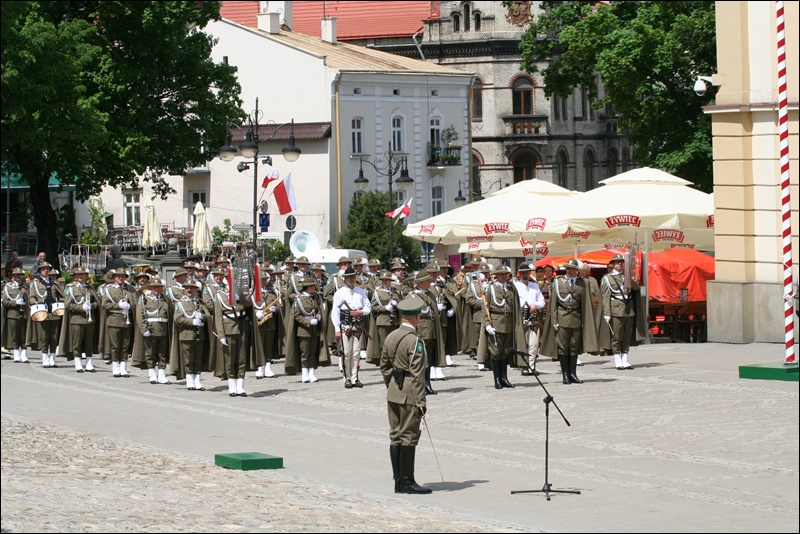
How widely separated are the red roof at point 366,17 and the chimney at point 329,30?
2.91ft

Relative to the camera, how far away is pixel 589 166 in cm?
8356

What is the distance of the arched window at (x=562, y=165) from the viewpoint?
3196 inches

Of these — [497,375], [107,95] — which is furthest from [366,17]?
[497,375]

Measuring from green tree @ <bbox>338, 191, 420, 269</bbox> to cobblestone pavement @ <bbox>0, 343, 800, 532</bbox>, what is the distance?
118 ft

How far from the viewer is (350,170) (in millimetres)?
65438

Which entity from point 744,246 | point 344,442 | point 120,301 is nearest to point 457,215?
point 744,246

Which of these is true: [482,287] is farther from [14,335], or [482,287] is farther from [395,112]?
[395,112]

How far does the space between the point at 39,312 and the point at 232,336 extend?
6.36 m

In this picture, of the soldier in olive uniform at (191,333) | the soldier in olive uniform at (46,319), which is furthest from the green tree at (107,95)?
the soldier in olive uniform at (191,333)

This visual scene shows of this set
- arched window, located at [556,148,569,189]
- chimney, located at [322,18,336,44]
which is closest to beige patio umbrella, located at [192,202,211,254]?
chimney, located at [322,18,336,44]

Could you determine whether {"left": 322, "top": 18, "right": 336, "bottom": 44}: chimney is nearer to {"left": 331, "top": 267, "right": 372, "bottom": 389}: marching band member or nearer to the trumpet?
the trumpet

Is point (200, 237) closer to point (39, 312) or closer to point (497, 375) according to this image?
point (39, 312)

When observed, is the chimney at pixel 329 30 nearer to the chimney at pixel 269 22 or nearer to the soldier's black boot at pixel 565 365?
the chimney at pixel 269 22

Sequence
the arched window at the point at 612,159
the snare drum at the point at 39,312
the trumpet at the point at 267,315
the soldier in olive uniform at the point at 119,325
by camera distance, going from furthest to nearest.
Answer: the arched window at the point at 612,159 → the snare drum at the point at 39,312 → the soldier in olive uniform at the point at 119,325 → the trumpet at the point at 267,315
